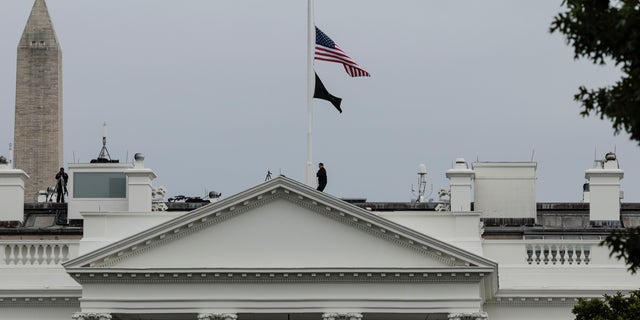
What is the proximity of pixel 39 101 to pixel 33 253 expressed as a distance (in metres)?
38.1

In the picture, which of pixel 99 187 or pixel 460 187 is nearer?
pixel 460 187

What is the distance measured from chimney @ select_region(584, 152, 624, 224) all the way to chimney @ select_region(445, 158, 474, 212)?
3891 millimetres

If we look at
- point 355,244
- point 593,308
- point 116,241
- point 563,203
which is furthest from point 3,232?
point 593,308

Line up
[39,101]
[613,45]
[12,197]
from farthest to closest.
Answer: [39,101]
[12,197]
[613,45]

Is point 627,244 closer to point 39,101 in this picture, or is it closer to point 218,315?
point 218,315

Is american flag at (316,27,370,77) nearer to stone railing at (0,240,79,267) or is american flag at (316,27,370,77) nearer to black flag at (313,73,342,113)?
black flag at (313,73,342,113)

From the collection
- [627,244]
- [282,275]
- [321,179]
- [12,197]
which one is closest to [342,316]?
[282,275]

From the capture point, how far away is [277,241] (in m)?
62.7

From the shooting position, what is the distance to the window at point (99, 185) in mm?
72062

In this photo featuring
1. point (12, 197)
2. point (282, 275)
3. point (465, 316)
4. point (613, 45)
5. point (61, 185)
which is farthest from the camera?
point (61, 185)

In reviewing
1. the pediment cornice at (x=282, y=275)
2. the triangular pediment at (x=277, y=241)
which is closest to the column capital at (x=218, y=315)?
the pediment cornice at (x=282, y=275)

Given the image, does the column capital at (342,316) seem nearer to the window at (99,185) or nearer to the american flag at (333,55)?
the american flag at (333,55)

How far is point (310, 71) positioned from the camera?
68500 mm

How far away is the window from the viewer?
7206 cm
